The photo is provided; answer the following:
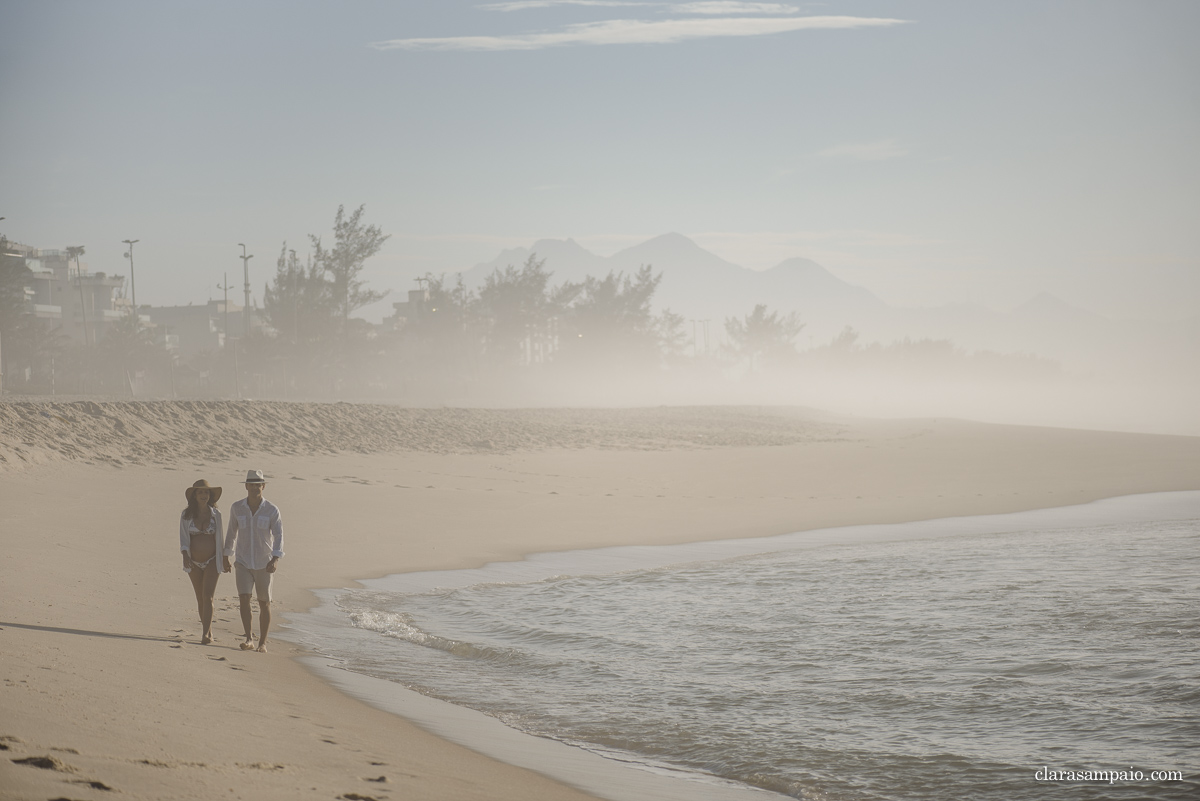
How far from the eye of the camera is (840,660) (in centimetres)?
878

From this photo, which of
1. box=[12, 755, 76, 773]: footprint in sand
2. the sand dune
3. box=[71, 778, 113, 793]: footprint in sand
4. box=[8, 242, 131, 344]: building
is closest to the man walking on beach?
box=[12, 755, 76, 773]: footprint in sand

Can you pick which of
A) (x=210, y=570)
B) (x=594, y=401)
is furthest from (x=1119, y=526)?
(x=594, y=401)

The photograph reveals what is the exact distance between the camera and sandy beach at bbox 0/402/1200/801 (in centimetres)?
549

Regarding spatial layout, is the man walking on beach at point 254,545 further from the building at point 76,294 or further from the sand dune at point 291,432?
the building at point 76,294

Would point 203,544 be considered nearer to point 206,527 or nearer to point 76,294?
point 206,527

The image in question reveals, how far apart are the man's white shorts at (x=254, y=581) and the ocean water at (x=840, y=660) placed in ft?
3.27

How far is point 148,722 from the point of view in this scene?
5.82m

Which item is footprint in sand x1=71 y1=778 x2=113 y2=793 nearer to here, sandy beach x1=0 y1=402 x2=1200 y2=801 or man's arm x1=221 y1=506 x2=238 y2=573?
sandy beach x1=0 y1=402 x2=1200 y2=801

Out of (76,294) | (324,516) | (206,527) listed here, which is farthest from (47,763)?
(76,294)

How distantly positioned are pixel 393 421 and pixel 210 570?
21.1 meters

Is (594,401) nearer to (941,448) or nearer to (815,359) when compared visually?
(941,448)

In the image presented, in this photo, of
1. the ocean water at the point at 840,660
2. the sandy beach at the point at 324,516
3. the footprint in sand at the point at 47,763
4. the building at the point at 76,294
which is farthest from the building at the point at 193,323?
the footprint in sand at the point at 47,763

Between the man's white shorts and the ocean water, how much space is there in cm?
100

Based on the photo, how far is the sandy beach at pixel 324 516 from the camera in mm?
5488
